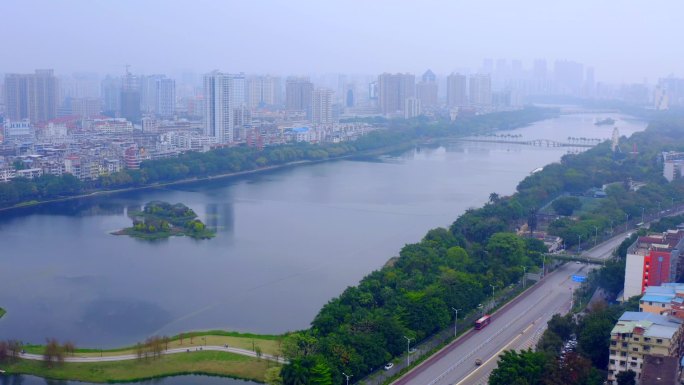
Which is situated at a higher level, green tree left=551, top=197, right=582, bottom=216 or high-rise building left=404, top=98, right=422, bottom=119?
high-rise building left=404, top=98, right=422, bottom=119

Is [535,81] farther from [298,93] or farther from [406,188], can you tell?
[406,188]

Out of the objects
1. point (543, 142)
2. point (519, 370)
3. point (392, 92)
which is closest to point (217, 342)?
point (519, 370)

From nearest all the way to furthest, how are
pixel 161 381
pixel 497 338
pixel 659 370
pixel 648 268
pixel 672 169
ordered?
pixel 659 370 → pixel 161 381 → pixel 497 338 → pixel 648 268 → pixel 672 169

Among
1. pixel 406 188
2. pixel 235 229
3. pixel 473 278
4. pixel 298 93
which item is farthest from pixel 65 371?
pixel 298 93

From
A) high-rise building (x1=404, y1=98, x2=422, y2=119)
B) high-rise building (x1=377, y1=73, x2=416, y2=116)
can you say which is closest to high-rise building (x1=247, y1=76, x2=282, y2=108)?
high-rise building (x1=377, y1=73, x2=416, y2=116)

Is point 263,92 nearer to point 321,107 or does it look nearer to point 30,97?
point 321,107

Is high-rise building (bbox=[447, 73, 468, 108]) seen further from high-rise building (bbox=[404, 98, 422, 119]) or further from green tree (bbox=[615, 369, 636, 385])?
→ green tree (bbox=[615, 369, 636, 385])
